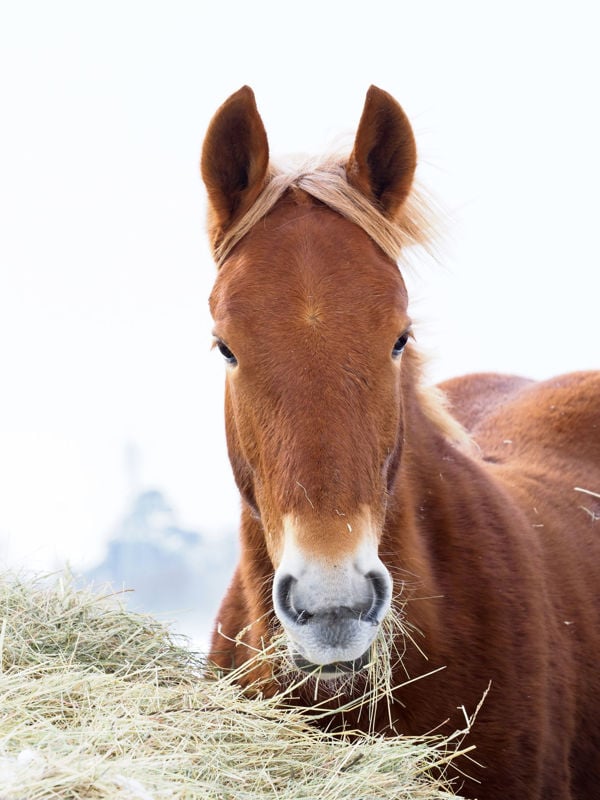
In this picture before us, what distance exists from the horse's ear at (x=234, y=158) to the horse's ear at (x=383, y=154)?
37cm

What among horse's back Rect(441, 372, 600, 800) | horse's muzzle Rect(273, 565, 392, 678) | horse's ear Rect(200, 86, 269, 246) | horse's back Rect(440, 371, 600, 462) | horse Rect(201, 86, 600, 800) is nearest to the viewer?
horse's muzzle Rect(273, 565, 392, 678)

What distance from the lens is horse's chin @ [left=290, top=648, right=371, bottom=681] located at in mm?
2908

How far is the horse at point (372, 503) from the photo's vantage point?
287 centimetres

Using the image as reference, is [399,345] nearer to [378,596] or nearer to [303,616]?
[378,596]

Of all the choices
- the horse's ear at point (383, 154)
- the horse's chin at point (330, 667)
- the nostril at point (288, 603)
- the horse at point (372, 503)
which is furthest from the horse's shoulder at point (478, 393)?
the nostril at point (288, 603)

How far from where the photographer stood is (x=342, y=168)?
359 cm

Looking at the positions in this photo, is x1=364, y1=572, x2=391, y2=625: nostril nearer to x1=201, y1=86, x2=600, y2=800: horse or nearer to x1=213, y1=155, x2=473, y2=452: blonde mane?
x1=201, y1=86, x2=600, y2=800: horse

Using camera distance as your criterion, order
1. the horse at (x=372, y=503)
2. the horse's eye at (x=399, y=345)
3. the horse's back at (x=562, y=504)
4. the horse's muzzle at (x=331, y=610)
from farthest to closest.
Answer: the horse's back at (x=562, y=504), the horse's eye at (x=399, y=345), the horse at (x=372, y=503), the horse's muzzle at (x=331, y=610)

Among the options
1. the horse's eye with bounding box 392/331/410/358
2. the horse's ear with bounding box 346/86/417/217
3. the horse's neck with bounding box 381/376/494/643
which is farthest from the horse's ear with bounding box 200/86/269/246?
the horse's neck with bounding box 381/376/494/643

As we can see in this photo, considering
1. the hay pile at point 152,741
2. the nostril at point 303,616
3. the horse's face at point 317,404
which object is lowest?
the hay pile at point 152,741

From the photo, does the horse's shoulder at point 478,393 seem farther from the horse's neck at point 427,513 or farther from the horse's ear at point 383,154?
the horse's ear at point 383,154

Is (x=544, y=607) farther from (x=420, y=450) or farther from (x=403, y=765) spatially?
(x=403, y=765)

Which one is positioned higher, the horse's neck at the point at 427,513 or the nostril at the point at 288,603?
the nostril at the point at 288,603

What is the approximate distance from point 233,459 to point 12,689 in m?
1.13
